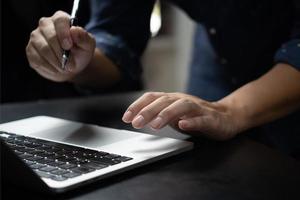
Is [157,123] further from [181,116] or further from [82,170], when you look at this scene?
[82,170]

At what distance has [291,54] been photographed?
77 centimetres

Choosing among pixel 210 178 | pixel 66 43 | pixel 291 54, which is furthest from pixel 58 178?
pixel 291 54

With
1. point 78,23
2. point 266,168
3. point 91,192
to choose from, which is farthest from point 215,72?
point 91,192

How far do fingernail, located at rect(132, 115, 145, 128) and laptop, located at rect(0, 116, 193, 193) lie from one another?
2cm

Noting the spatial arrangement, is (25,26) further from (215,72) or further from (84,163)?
(84,163)

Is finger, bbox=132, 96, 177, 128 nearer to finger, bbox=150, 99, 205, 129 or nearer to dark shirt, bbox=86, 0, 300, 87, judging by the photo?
finger, bbox=150, 99, 205, 129

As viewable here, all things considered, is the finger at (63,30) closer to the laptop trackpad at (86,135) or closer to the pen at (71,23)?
the pen at (71,23)

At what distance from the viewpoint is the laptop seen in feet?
1.64

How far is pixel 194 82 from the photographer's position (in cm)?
117

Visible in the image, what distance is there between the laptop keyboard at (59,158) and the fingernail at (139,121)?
0.25ft

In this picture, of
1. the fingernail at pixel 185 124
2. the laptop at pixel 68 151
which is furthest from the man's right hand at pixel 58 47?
the fingernail at pixel 185 124

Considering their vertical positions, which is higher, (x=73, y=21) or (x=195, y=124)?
(x=73, y=21)

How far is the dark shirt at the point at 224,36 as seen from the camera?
0.93m

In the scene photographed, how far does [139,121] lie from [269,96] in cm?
21
